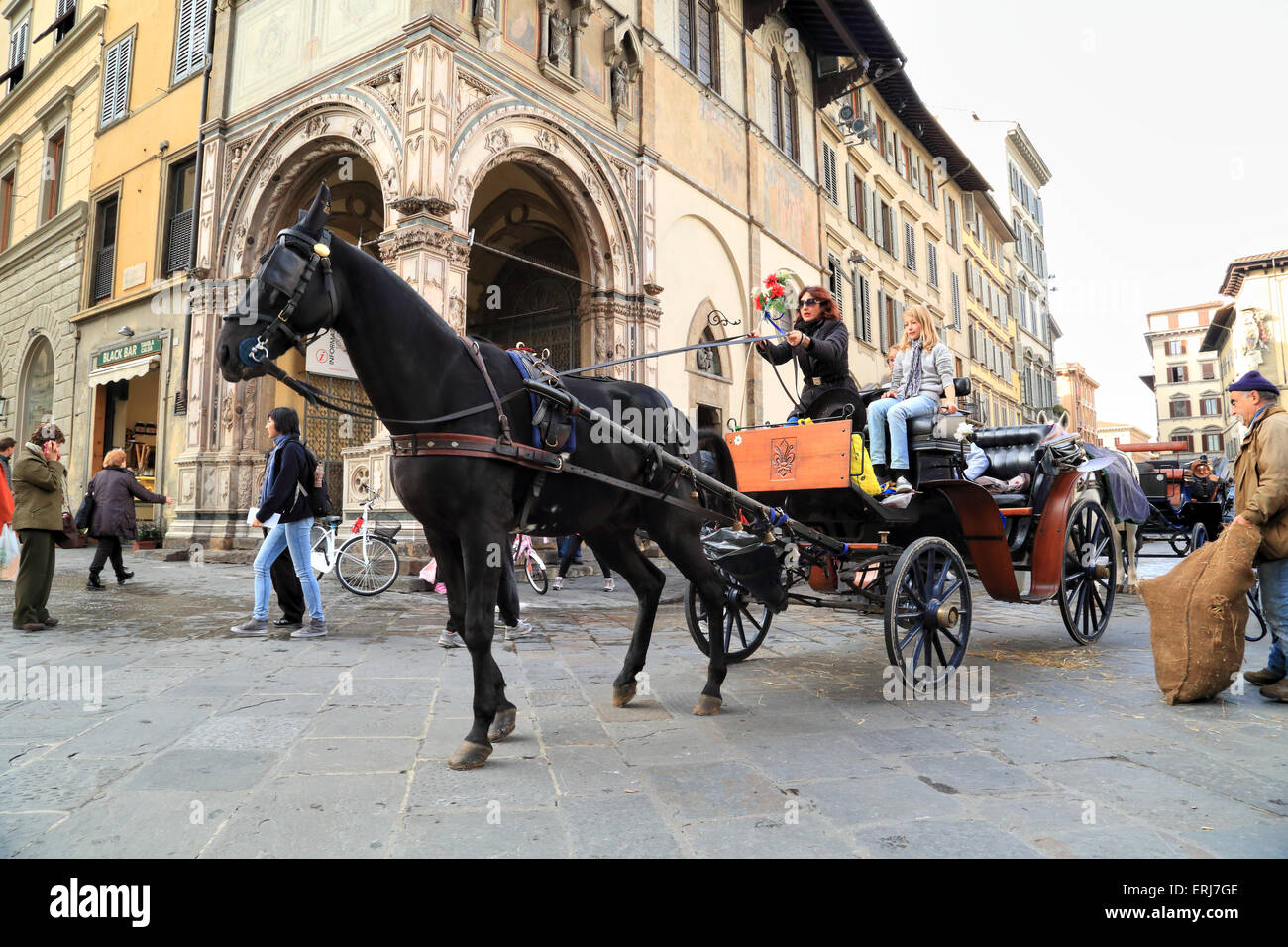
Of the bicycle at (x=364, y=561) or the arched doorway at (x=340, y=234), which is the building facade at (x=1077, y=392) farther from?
the bicycle at (x=364, y=561)

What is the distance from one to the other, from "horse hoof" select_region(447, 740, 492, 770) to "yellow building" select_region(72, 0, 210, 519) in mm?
13844

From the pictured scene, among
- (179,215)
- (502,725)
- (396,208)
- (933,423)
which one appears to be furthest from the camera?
(179,215)

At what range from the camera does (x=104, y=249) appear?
55.8 feet

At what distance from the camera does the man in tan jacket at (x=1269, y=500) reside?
12.9ft

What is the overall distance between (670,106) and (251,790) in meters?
14.6

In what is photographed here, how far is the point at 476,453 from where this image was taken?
307cm

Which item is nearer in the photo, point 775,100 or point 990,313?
point 775,100

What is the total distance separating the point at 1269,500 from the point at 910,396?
1.87 m

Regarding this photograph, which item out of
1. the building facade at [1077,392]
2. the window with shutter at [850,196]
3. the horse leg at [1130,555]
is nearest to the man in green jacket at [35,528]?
the horse leg at [1130,555]

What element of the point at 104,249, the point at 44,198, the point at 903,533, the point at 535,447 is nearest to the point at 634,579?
the point at 535,447

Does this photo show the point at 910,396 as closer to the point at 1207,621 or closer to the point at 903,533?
the point at 903,533

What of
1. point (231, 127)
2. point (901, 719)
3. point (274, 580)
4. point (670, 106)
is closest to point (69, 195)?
point (231, 127)
